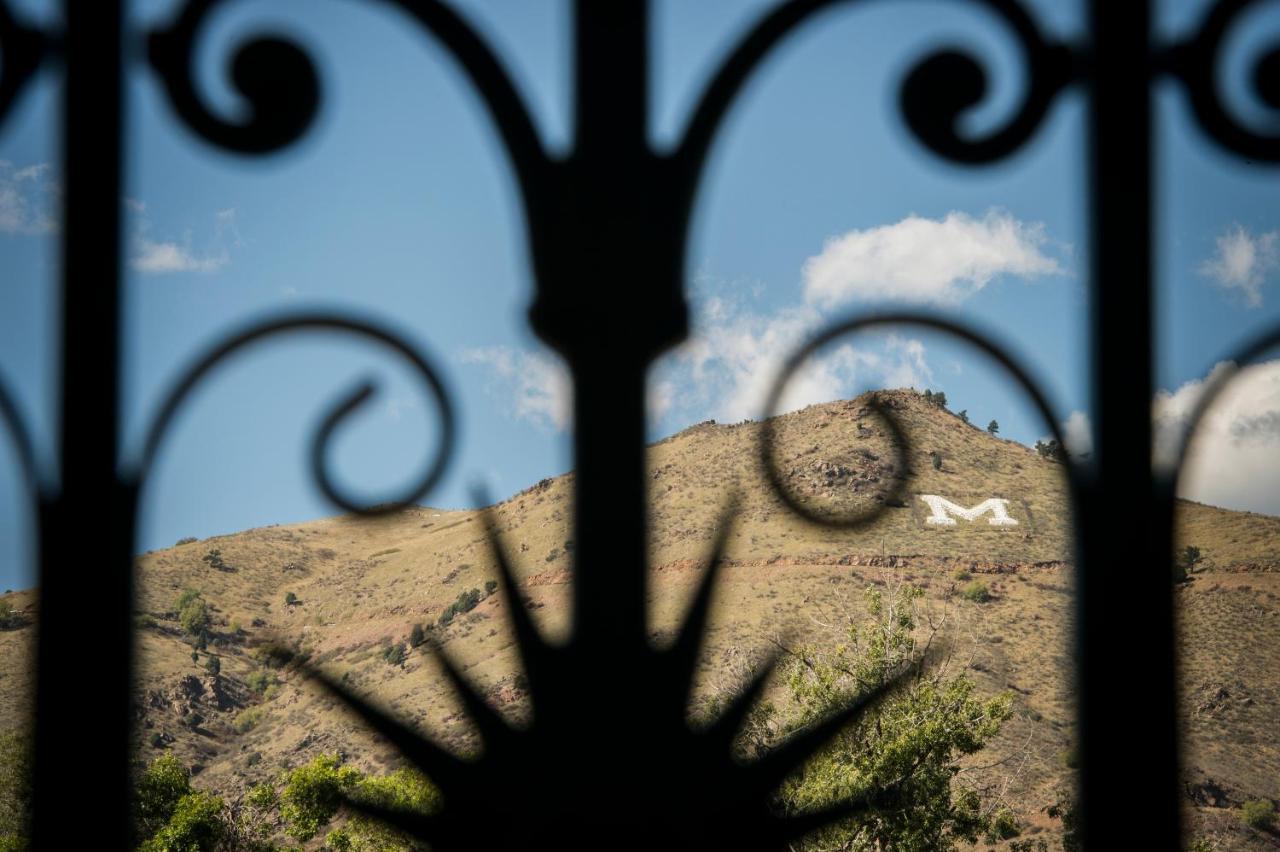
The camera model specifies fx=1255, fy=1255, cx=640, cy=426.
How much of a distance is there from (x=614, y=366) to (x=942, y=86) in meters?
0.43

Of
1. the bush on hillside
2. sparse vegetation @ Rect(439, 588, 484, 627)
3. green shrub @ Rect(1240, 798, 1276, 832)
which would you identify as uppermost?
sparse vegetation @ Rect(439, 588, 484, 627)

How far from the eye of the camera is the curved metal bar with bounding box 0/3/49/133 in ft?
3.96

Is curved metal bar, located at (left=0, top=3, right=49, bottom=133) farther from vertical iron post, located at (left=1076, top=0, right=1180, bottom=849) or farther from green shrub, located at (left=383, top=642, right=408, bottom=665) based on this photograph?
green shrub, located at (left=383, top=642, right=408, bottom=665)

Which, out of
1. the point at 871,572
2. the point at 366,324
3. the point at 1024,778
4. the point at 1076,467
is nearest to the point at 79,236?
the point at 366,324

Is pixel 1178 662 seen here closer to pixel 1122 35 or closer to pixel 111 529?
pixel 1122 35

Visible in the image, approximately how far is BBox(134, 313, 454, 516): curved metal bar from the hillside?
3257 cm

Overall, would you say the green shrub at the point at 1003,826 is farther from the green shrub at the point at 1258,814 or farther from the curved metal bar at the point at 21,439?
the curved metal bar at the point at 21,439

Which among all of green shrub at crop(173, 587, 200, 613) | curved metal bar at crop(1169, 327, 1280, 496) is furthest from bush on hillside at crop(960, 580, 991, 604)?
curved metal bar at crop(1169, 327, 1280, 496)

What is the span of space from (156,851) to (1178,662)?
2805 cm

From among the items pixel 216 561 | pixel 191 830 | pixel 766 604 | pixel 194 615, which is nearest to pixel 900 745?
pixel 191 830

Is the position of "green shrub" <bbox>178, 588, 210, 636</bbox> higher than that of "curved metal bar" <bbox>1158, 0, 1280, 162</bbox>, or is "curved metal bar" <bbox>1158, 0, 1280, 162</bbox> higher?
"green shrub" <bbox>178, 588, 210, 636</bbox>

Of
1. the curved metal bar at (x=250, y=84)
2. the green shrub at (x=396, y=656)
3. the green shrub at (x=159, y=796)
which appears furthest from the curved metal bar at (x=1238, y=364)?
the green shrub at (x=396, y=656)

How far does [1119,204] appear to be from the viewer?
1.21 m

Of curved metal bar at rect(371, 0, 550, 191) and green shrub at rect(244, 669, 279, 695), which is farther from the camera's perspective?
green shrub at rect(244, 669, 279, 695)
